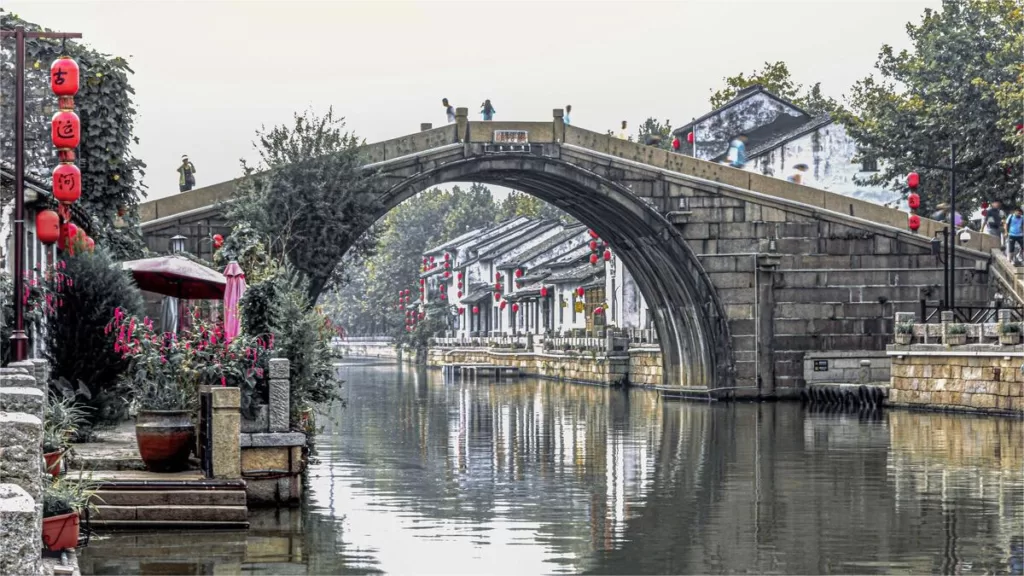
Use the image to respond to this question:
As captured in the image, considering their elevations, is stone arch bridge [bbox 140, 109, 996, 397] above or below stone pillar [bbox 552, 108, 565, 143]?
below

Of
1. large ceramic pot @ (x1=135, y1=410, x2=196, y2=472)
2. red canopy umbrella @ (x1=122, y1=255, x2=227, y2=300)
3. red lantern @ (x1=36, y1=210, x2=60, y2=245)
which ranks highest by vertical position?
red lantern @ (x1=36, y1=210, x2=60, y2=245)

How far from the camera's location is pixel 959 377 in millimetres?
30641

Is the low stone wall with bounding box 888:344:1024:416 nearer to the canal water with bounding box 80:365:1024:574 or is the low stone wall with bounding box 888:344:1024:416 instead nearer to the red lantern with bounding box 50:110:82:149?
the canal water with bounding box 80:365:1024:574

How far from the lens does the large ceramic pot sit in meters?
14.9

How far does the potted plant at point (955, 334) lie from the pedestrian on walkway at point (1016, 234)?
19.8ft

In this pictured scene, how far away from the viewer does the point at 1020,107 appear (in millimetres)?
Answer: 36031

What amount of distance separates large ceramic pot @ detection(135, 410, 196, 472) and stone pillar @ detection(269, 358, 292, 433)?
81cm

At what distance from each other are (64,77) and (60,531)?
985 centimetres

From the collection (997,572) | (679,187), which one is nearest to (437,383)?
(679,187)

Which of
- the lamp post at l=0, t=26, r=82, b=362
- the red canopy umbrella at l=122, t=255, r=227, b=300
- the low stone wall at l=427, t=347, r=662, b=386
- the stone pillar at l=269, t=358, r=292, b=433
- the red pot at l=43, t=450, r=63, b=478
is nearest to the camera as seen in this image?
the red pot at l=43, t=450, r=63, b=478

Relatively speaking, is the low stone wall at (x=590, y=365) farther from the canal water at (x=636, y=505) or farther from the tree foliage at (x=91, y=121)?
the tree foliage at (x=91, y=121)

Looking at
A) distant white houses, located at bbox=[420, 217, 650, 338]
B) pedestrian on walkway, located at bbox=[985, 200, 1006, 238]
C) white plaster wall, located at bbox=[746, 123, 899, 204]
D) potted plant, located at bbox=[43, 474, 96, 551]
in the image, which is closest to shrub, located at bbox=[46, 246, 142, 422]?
potted plant, located at bbox=[43, 474, 96, 551]

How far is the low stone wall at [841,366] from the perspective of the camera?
39219mm

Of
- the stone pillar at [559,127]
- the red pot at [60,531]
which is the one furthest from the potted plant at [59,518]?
the stone pillar at [559,127]
